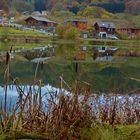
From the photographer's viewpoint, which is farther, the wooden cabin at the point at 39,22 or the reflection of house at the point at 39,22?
the wooden cabin at the point at 39,22

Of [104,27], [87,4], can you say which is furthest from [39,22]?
[87,4]

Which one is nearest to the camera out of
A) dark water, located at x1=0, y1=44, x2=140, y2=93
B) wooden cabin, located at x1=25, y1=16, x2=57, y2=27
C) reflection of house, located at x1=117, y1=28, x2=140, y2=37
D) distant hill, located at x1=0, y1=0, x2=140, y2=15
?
dark water, located at x1=0, y1=44, x2=140, y2=93

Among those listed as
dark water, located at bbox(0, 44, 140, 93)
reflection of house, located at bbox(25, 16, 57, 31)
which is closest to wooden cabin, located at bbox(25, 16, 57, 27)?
reflection of house, located at bbox(25, 16, 57, 31)

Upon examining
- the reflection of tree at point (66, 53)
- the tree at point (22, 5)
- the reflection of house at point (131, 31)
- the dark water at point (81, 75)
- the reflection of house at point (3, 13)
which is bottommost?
the reflection of house at point (131, 31)

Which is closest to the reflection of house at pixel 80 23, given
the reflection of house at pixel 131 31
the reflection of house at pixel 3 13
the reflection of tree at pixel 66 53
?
the reflection of house at pixel 131 31

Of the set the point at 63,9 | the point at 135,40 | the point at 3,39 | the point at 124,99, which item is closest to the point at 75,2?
the point at 63,9

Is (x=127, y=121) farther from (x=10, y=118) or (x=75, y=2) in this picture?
(x=75, y=2)

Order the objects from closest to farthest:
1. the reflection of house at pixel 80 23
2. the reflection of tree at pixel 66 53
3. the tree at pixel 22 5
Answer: the reflection of tree at pixel 66 53 → the reflection of house at pixel 80 23 → the tree at pixel 22 5

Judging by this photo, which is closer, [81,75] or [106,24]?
[81,75]

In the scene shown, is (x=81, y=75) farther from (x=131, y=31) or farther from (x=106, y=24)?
(x=131, y=31)

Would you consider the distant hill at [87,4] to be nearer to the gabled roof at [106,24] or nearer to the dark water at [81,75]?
the gabled roof at [106,24]

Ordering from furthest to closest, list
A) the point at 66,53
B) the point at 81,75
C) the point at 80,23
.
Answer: the point at 80,23 < the point at 66,53 < the point at 81,75

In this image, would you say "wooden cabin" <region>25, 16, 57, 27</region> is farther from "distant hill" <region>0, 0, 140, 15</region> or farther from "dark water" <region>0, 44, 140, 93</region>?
"dark water" <region>0, 44, 140, 93</region>

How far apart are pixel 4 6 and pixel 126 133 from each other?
9497 cm
